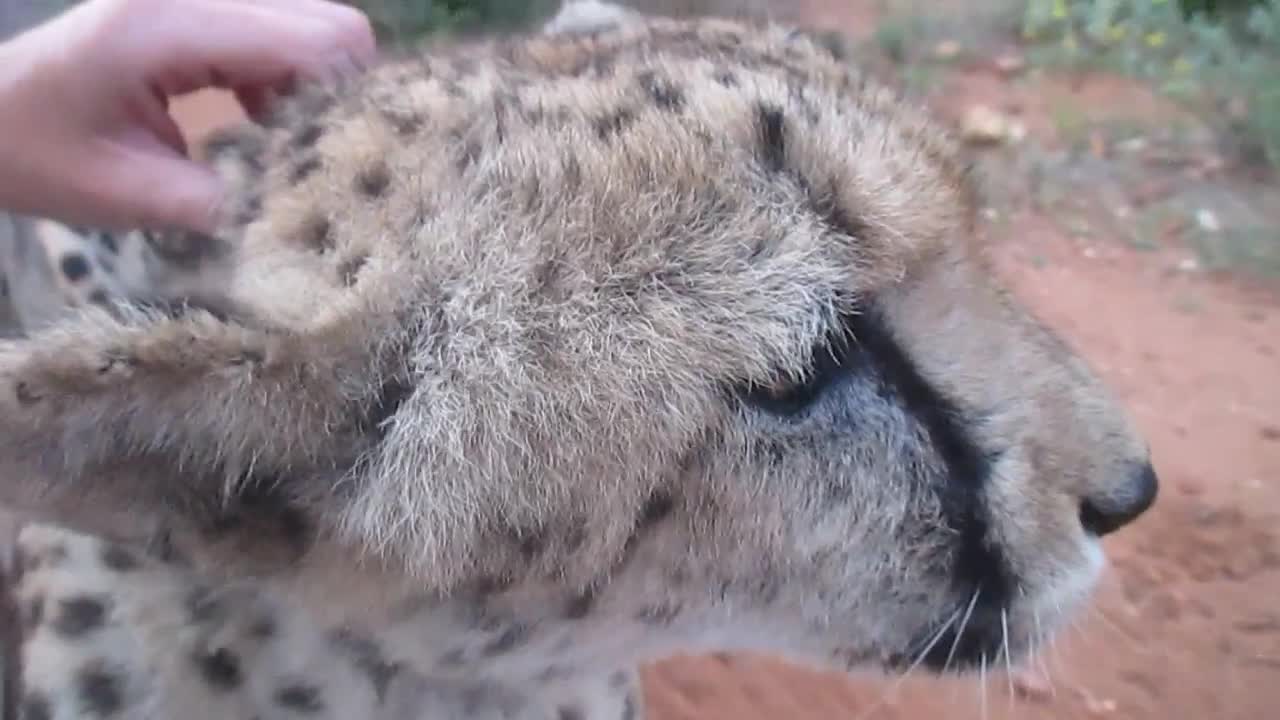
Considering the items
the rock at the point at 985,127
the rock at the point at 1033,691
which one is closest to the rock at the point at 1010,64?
the rock at the point at 985,127

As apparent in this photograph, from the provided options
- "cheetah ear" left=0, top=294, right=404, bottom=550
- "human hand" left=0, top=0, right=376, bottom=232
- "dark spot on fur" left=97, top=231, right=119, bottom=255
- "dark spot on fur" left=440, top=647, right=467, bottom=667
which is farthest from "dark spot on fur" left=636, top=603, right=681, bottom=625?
"dark spot on fur" left=97, top=231, right=119, bottom=255

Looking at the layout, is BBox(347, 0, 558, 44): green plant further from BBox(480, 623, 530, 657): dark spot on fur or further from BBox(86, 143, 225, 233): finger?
BBox(480, 623, 530, 657): dark spot on fur

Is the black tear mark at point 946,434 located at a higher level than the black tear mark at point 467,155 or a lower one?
lower

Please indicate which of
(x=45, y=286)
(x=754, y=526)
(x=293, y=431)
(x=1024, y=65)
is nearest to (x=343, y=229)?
(x=293, y=431)

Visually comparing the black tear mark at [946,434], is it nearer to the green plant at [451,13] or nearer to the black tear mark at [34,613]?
the black tear mark at [34,613]

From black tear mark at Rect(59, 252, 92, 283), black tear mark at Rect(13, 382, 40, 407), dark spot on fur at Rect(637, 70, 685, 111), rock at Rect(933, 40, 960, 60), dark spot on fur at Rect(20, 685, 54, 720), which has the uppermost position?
dark spot on fur at Rect(637, 70, 685, 111)

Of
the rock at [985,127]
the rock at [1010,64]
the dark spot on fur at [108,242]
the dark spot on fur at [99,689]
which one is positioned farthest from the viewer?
the rock at [1010,64]

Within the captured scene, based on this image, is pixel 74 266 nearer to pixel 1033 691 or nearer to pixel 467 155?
pixel 467 155
